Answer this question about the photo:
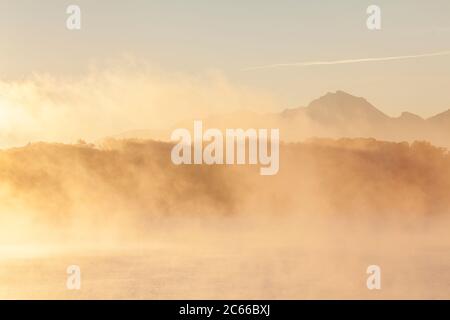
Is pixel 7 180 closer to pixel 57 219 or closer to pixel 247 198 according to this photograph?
pixel 57 219

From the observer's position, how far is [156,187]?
1007cm

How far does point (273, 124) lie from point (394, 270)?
233cm

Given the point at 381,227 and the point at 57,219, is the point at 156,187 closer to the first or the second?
the point at 57,219

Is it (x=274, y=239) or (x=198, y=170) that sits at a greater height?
(x=198, y=170)

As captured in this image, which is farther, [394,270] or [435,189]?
[435,189]

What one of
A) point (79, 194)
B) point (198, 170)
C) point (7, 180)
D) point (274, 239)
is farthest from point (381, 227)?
point (7, 180)

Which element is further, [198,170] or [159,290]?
[198,170]

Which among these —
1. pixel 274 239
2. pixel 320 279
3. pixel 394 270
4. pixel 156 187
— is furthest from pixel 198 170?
pixel 394 270

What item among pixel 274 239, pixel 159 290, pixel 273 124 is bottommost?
pixel 159 290

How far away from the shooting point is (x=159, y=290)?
9.45 m

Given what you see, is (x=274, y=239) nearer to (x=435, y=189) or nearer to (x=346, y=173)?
(x=346, y=173)

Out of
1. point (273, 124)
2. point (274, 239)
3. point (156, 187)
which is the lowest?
point (274, 239)

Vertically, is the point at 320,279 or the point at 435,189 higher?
the point at 435,189

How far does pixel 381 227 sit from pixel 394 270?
61 centimetres
